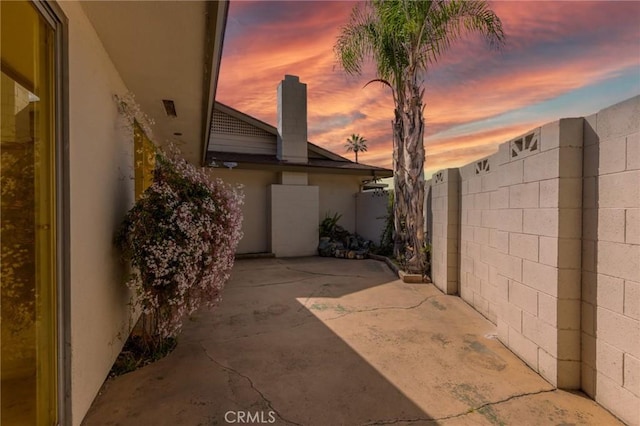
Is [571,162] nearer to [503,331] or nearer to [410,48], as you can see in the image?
[503,331]

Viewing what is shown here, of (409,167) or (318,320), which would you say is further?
(409,167)

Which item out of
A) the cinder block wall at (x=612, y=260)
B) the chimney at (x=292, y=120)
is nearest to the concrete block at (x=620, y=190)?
the cinder block wall at (x=612, y=260)

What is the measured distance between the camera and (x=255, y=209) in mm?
10141

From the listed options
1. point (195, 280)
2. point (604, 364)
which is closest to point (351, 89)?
point (195, 280)

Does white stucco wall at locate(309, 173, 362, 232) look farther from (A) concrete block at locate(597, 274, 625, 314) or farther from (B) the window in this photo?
(A) concrete block at locate(597, 274, 625, 314)

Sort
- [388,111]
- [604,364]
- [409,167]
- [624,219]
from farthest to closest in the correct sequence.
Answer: [388,111]
[409,167]
[604,364]
[624,219]

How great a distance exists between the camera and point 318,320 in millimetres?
4180

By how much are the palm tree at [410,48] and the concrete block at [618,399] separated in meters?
4.10

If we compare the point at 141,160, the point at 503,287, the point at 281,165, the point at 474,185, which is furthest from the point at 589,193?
the point at 281,165

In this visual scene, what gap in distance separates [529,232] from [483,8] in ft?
15.2

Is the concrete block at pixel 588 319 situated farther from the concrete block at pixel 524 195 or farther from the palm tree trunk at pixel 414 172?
the palm tree trunk at pixel 414 172

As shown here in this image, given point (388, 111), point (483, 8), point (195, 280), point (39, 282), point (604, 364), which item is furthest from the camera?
point (388, 111)

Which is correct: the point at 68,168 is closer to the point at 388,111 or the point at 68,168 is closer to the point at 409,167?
the point at 409,167

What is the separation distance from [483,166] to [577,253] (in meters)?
2.12
